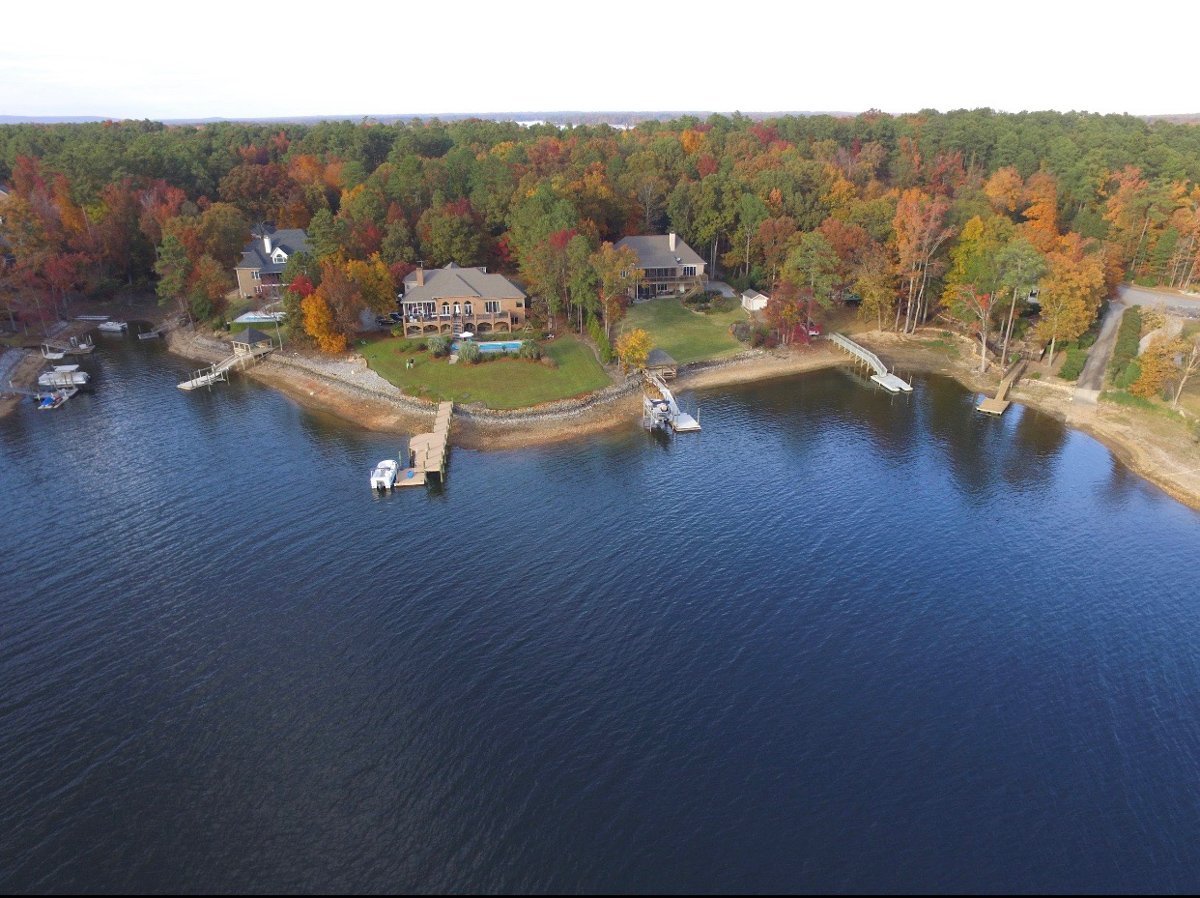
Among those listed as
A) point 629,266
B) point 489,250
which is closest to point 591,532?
point 629,266

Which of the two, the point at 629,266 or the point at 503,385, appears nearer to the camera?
the point at 503,385

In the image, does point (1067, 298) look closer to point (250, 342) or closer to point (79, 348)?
point (250, 342)

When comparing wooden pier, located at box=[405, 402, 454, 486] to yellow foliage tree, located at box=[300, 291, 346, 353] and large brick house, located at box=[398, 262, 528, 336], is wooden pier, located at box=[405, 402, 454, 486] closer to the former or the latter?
yellow foliage tree, located at box=[300, 291, 346, 353]

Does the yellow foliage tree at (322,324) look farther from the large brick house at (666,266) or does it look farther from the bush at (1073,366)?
the bush at (1073,366)

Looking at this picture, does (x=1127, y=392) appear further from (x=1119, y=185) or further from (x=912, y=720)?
(x=1119, y=185)

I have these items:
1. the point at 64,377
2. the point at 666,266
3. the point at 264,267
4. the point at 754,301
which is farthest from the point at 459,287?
the point at 64,377
